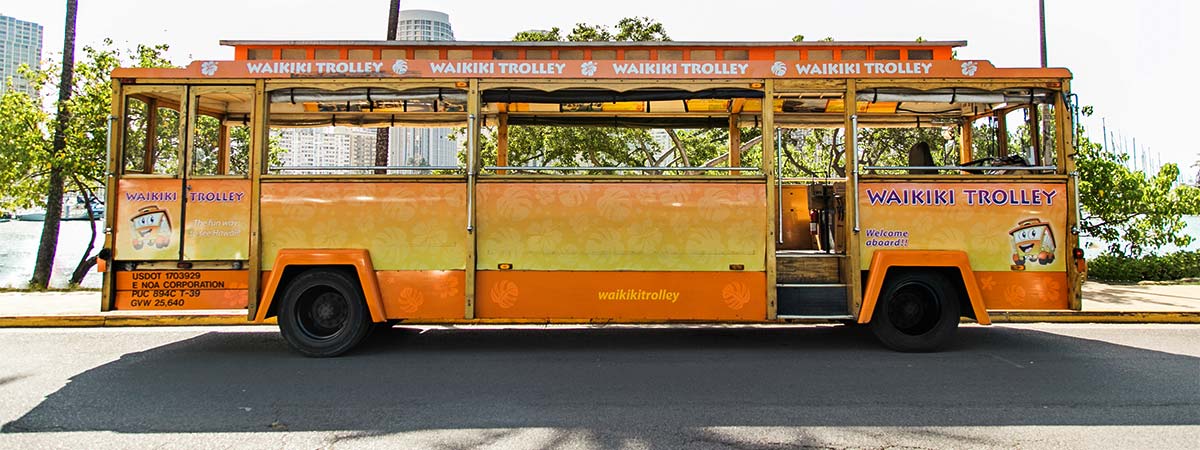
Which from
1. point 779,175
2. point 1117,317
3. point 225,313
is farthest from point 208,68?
point 1117,317

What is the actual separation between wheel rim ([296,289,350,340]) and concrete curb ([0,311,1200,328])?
2.12m

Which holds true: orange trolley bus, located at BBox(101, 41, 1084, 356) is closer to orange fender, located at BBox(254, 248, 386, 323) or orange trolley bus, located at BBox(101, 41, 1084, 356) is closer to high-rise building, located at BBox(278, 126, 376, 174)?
orange fender, located at BBox(254, 248, 386, 323)

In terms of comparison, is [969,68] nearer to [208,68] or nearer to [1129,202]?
[208,68]

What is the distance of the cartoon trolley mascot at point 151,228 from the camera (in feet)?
19.6

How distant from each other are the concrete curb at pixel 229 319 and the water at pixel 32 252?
169 cm

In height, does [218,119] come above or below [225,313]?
above

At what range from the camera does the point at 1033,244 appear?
6.04 m

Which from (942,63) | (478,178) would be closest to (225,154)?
(478,178)

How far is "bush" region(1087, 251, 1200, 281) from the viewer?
1260cm

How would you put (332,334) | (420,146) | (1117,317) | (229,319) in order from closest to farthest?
(332,334) < (229,319) < (1117,317) < (420,146)

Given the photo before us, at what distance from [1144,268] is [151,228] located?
53.1 feet

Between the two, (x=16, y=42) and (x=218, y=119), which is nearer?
(x=218, y=119)

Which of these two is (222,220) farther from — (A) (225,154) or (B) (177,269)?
(A) (225,154)

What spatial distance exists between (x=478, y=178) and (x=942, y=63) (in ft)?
14.7
